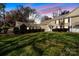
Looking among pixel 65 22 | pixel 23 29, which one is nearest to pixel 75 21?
pixel 65 22

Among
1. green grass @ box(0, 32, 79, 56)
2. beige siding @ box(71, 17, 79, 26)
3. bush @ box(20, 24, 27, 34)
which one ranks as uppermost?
beige siding @ box(71, 17, 79, 26)

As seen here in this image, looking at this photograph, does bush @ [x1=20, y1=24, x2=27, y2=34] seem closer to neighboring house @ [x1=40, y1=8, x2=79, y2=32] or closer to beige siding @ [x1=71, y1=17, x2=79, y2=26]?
neighboring house @ [x1=40, y1=8, x2=79, y2=32]

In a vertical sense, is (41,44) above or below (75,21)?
below

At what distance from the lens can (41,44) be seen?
287 cm

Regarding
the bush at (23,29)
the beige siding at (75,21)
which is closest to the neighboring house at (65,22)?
the beige siding at (75,21)

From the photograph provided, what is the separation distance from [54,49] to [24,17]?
56 cm

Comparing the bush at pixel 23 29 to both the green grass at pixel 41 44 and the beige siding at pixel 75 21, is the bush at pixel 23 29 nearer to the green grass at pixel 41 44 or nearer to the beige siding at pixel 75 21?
the green grass at pixel 41 44

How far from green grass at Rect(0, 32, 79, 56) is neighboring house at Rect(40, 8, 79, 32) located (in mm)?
76

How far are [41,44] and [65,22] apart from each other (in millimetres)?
412

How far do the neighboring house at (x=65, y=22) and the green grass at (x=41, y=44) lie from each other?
0.08 metres

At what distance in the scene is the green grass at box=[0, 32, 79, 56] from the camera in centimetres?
283

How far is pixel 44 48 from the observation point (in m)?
2.85

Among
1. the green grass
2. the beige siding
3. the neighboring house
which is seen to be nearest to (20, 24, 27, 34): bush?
the green grass

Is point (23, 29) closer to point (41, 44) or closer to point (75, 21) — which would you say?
point (41, 44)
